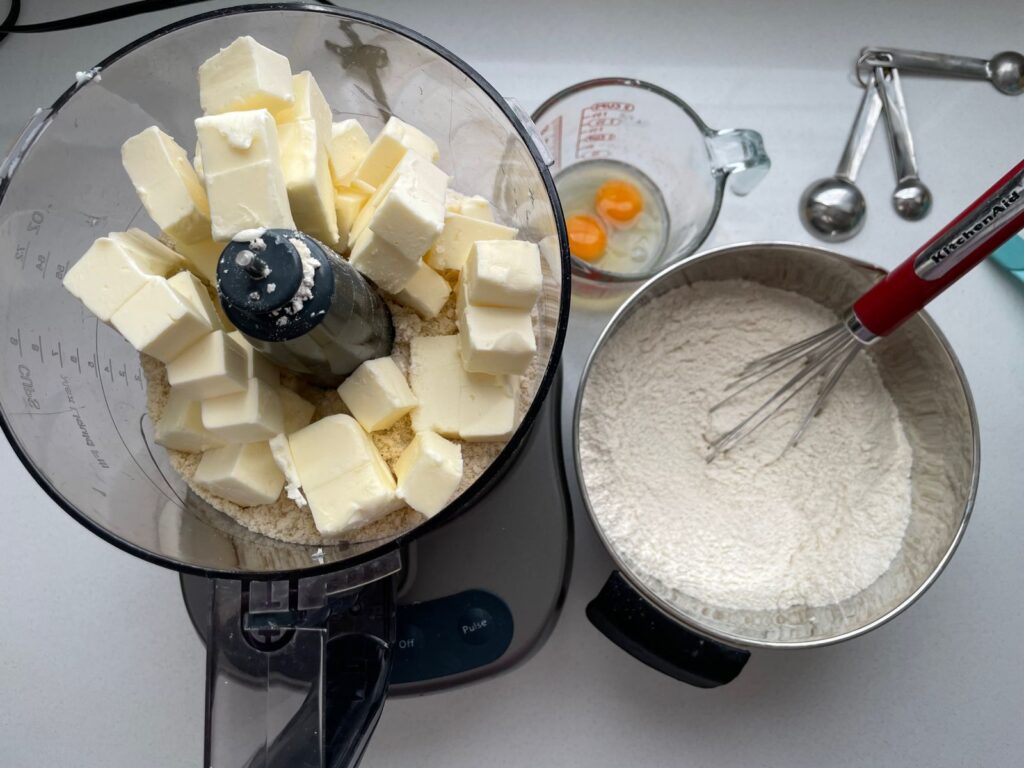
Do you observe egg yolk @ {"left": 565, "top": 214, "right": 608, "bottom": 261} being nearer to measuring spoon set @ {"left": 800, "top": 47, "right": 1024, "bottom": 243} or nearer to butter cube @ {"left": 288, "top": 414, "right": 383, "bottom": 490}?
measuring spoon set @ {"left": 800, "top": 47, "right": 1024, "bottom": 243}

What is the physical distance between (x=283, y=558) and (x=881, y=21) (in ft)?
2.99

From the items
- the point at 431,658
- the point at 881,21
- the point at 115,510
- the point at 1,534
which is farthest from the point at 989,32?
the point at 1,534

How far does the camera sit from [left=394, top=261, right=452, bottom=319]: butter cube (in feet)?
1.96

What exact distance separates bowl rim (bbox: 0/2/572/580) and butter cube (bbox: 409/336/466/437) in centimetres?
5

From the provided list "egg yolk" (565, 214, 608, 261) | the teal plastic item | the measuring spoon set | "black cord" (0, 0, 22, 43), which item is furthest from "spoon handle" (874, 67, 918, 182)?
"black cord" (0, 0, 22, 43)

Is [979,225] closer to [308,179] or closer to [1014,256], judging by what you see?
[1014,256]

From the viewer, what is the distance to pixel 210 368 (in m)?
0.53

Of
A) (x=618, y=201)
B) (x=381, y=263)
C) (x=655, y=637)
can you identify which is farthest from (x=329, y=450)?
(x=618, y=201)

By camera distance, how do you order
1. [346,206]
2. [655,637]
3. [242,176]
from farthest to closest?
[655,637] → [346,206] → [242,176]

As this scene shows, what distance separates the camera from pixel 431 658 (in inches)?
29.9

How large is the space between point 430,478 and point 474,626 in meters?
0.28

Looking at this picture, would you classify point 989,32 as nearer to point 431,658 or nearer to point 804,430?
point 804,430

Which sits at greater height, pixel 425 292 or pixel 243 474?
pixel 425 292

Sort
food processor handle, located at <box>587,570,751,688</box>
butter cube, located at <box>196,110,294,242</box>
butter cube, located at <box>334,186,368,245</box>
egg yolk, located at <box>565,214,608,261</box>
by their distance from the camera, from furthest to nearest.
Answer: egg yolk, located at <box>565,214,608,261</box>, food processor handle, located at <box>587,570,751,688</box>, butter cube, located at <box>334,186,368,245</box>, butter cube, located at <box>196,110,294,242</box>
